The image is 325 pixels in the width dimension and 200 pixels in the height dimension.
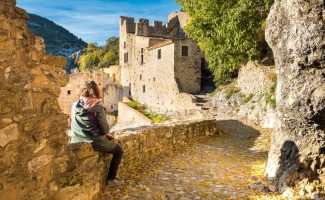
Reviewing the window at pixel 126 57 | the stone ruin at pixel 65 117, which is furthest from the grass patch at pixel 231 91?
the window at pixel 126 57

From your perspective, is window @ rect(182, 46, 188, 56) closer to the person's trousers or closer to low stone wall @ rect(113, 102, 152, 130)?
low stone wall @ rect(113, 102, 152, 130)

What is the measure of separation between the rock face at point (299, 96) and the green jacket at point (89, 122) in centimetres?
388

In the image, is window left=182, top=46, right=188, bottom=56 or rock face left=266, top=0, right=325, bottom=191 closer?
rock face left=266, top=0, right=325, bottom=191

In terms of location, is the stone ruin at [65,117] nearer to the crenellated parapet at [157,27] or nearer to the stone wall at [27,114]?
the stone wall at [27,114]

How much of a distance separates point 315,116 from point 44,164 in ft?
17.2

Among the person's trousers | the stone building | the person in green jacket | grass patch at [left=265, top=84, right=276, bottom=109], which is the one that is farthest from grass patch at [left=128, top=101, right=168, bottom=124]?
the person in green jacket

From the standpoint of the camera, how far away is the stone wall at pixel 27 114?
11.4 ft

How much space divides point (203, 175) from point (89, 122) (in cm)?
344

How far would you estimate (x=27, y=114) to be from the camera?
12.3ft

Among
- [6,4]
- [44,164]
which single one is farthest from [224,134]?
[6,4]

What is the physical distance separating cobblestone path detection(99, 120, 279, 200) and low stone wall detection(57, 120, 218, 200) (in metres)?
0.29

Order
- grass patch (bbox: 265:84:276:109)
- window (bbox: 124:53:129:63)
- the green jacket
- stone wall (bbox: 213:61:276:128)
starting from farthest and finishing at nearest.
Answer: window (bbox: 124:53:129:63), stone wall (bbox: 213:61:276:128), grass patch (bbox: 265:84:276:109), the green jacket

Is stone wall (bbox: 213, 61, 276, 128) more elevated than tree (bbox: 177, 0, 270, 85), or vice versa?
tree (bbox: 177, 0, 270, 85)

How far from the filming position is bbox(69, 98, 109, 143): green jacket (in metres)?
5.20
